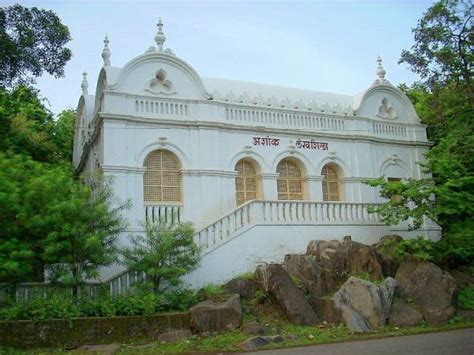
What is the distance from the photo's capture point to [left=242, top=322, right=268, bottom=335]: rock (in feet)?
38.0

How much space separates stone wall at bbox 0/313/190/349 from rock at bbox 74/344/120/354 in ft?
0.91

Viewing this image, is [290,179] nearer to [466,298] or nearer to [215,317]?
[466,298]

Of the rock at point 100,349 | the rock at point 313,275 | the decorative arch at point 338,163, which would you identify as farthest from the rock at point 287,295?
the decorative arch at point 338,163

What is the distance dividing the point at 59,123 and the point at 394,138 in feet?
58.9

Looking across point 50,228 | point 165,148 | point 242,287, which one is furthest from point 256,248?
point 50,228

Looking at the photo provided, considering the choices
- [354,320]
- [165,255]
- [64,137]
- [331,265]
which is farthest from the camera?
[64,137]

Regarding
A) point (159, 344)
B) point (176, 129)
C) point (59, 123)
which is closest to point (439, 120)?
point (176, 129)

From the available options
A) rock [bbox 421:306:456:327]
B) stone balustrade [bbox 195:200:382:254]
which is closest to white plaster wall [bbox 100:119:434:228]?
stone balustrade [bbox 195:200:382:254]

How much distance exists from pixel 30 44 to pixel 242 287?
956 cm

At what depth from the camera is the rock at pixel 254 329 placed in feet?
38.0

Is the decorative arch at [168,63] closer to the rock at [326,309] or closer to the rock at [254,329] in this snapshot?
the rock at [326,309]

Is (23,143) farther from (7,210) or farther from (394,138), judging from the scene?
(394,138)

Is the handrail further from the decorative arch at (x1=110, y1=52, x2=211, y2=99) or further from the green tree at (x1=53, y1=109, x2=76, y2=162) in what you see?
the green tree at (x1=53, y1=109, x2=76, y2=162)

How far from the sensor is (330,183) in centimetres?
2000
